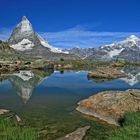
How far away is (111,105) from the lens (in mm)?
32938

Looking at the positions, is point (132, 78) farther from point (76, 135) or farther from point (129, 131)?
point (129, 131)

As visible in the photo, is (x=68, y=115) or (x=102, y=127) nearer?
(x=102, y=127)

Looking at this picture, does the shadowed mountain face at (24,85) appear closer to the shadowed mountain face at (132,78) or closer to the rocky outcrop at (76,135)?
the rocky outcrop at (76,135)

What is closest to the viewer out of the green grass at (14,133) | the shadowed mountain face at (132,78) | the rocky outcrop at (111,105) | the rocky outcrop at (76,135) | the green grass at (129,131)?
the green grass at (14,133)

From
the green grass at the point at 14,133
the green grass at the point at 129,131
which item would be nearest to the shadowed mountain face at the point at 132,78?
the green grass at the point at 129,131

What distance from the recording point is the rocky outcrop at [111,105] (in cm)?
3118

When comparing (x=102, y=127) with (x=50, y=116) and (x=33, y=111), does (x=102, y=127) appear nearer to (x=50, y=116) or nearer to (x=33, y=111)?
(x=50, y=116)

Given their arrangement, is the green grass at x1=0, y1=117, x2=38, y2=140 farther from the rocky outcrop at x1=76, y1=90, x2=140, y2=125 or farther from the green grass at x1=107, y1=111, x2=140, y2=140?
the rocky outcrop at x1=76, y1=90, x2=140, y2=125

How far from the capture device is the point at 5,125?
24.2 meters

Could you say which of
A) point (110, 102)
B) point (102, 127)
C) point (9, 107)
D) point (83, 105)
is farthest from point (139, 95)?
point (9, 107)

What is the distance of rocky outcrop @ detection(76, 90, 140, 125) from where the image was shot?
31184mm

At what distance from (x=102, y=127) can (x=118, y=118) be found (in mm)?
2529

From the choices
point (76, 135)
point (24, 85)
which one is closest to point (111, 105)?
point (76, 135)

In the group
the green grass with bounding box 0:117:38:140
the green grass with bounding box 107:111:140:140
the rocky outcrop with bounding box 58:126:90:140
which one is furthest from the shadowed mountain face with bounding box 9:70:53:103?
the green grass with bounding box 107:111:140:140
